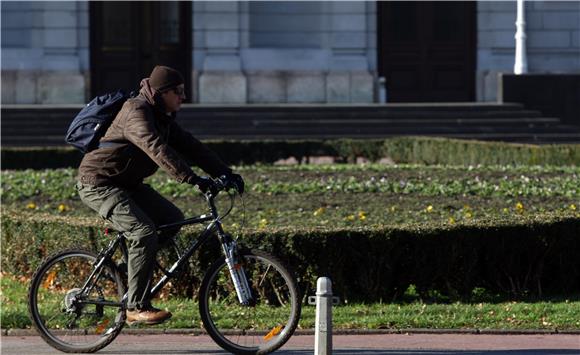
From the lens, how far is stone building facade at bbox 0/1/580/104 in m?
31.2

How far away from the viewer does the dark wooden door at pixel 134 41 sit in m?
32.2

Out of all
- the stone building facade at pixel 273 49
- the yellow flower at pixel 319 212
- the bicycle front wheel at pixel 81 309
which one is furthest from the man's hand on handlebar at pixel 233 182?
the stone building facade at pixel 273 49

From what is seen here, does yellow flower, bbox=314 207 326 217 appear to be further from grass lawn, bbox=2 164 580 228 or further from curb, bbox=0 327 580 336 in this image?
curb, bbox=0 327 580 336

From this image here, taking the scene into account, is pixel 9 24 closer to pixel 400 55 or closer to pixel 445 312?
pixel 400 55

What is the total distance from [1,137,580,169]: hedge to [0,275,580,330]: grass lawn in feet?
34.3

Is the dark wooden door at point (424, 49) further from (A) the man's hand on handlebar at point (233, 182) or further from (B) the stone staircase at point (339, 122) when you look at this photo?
(A) the man's hand on handlebar at point (233, 182)

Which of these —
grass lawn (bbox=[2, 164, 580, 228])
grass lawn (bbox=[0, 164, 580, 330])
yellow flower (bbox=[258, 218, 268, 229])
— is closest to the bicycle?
grass lawn (bbox=[0, 164, 580, 330])

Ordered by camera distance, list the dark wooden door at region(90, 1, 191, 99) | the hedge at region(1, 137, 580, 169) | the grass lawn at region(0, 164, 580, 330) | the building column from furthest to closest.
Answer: the dark wooden door at region(90, 1, 191, 99) < the building column < the hedge at region(1, 137, 580, 169) < the grass lawn at region(0, 164, 580, 330)

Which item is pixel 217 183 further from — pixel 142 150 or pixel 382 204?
pixel 382 204

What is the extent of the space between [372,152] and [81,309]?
16220 mm

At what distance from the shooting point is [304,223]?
11.8 m

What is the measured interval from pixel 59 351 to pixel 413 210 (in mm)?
5575

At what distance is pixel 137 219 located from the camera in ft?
26.3

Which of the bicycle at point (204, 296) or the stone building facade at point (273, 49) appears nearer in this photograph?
the bicycle at point (204, 296)
